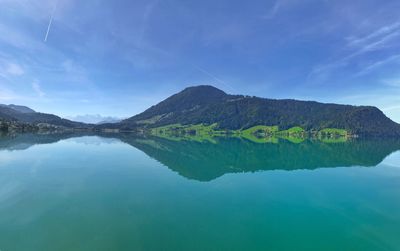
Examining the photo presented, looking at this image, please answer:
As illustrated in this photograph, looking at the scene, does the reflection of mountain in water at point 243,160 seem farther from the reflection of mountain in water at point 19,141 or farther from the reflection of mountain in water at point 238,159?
the reflection of mountain in water at point 19,141

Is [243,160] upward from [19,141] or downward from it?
downward

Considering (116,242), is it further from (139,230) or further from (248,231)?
(248,231)

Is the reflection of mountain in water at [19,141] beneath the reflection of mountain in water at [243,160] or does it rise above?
above

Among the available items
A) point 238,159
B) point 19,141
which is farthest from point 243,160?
point 19,141

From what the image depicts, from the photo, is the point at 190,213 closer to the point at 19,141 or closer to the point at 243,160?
the point at 243,160

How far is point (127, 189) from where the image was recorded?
105 feet

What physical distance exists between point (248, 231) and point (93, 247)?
35.8 feet

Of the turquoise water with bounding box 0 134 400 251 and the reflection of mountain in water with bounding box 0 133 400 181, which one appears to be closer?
the turquoise water with bounding box 0 134 400 251

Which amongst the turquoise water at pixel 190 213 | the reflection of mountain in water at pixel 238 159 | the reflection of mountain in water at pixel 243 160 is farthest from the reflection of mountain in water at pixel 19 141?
the turquoise water at pixel 190 213

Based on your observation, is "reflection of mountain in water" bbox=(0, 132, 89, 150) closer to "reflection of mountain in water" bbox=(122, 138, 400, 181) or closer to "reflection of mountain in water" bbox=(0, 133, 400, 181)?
"reflection of mountain in water" bbox=(0, 133, 400, 181)

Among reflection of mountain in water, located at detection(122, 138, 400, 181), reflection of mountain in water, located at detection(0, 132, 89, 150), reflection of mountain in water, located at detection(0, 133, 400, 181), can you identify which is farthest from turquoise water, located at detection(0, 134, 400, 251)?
reflection of mountain in water, located at detection(0, 132, 89, 150)

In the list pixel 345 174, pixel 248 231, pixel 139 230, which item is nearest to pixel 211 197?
pixel 248 231

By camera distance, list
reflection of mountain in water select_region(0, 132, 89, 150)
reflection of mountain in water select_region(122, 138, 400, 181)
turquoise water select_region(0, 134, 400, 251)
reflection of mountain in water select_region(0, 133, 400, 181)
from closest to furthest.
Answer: turquoise water select_region(0, 134, 400, 251) → reflection of mountain in water select_region(122, 138, 400, 181) → reflection of mountain in water select_region(0, 133, 400, 181) → reflection of mountain in water select_region(0, 132, 89, 150)

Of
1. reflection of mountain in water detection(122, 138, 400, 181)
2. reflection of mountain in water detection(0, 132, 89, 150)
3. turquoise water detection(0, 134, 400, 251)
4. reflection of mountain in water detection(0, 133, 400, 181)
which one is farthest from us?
reflection of mountain in water detection(0, 132, 89, 150)
